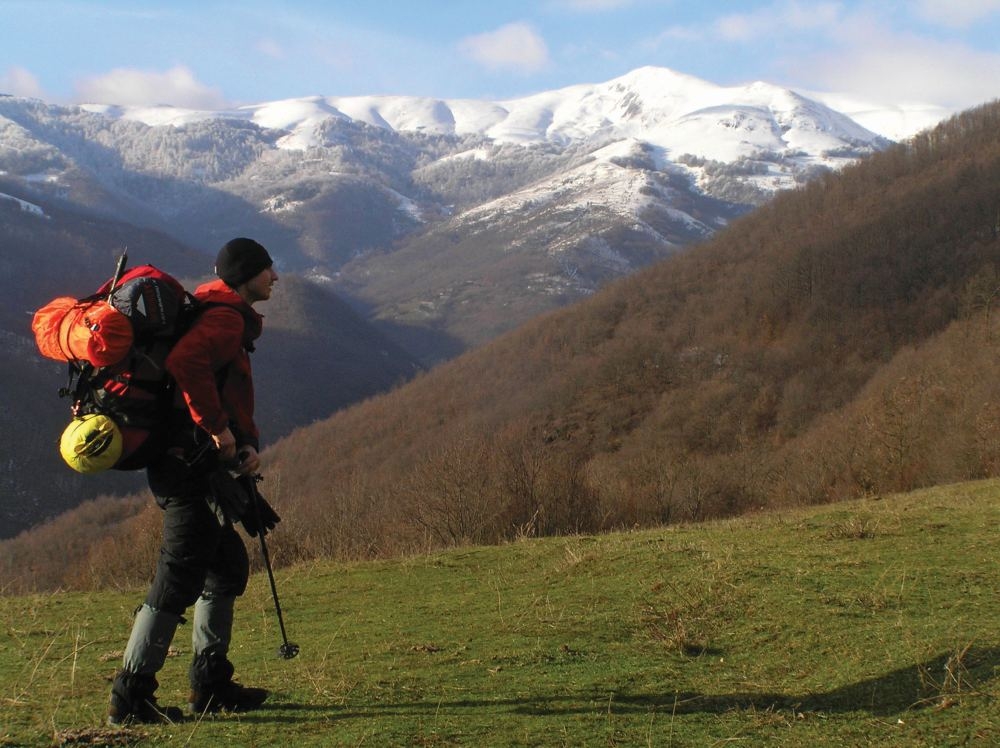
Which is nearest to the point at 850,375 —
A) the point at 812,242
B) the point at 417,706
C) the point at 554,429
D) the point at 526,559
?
the point at 554,429

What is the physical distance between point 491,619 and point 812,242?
101m

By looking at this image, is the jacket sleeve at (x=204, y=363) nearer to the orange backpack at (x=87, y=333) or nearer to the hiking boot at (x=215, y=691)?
the orange backpack at (x=87, y=333)

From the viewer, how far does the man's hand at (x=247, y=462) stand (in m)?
4.90

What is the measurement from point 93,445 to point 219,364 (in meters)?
0.73

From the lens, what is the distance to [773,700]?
15.2 ft

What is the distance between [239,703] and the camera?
4809 millimetres

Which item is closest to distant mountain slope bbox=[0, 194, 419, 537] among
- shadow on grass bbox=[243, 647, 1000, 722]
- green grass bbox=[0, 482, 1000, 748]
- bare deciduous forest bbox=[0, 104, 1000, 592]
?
bare deciduous forest bbox=[0, 104, 1000, 592]

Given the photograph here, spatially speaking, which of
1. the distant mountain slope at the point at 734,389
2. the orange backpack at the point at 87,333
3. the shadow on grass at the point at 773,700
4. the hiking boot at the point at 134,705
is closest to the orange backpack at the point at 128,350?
the orange backpack at the point at 87,333

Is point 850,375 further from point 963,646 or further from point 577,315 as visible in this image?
point 963,646

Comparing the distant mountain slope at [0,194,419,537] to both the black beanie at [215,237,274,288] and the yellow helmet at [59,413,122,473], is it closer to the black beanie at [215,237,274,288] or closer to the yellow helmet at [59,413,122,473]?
the black beanie at [215,237,274,288]

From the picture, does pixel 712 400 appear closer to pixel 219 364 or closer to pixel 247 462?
pixel 247 462

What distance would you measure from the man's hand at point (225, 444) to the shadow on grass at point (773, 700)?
4.31 ft

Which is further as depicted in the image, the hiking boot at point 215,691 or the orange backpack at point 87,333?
the hiking boot at point 215,691

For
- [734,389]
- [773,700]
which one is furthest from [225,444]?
[734,389]
